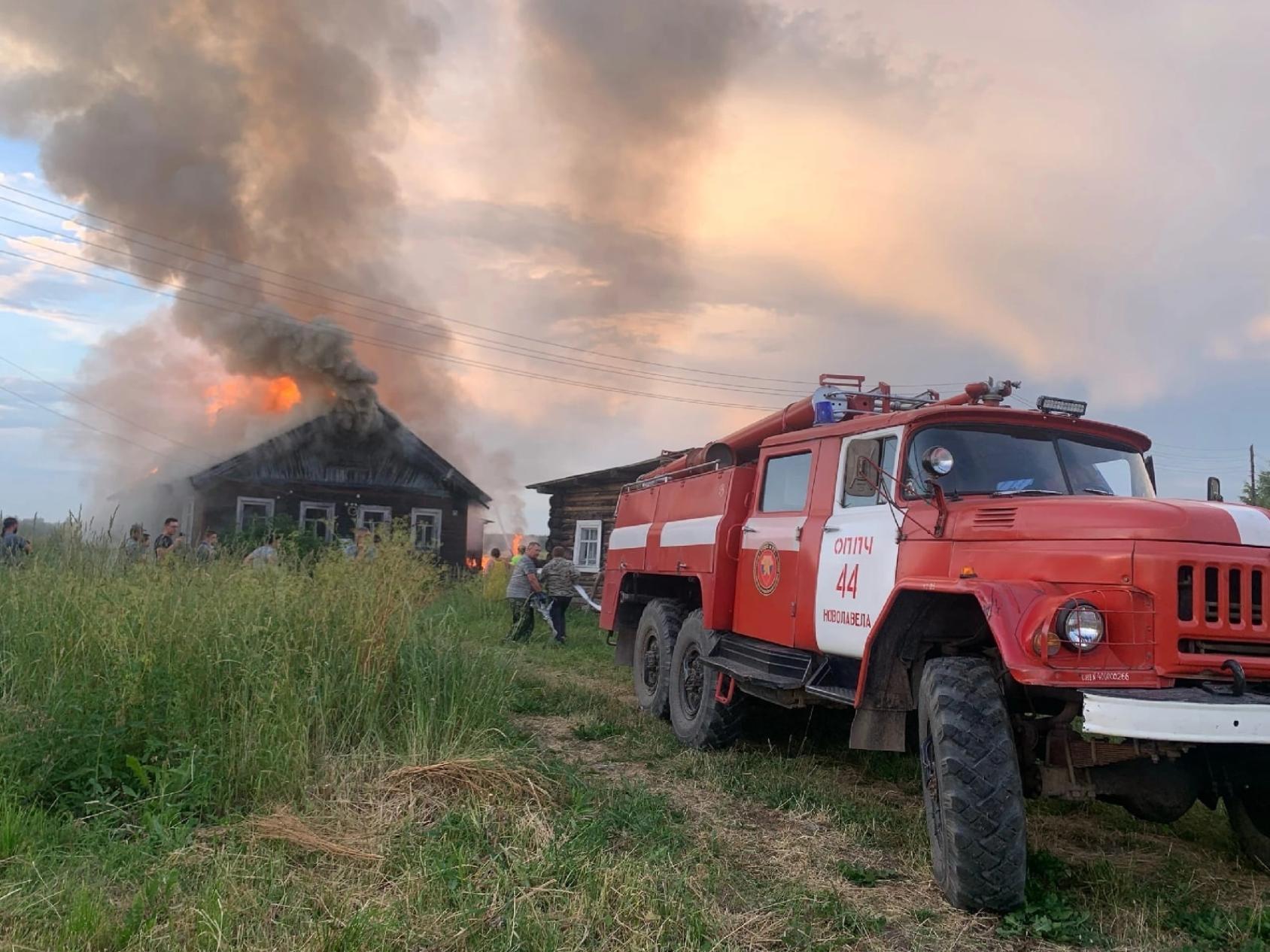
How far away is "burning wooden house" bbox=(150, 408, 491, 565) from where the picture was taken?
27016 millimetres

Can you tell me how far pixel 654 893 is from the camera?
4.00 metres

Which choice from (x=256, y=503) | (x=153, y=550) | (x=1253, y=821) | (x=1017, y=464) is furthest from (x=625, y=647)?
(x=256, y=503)

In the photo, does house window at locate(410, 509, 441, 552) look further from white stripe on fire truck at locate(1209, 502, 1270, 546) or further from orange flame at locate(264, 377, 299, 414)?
white stripe on fire truck at locate(1209, 502, 1270, 546)

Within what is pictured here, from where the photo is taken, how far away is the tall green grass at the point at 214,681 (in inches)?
199

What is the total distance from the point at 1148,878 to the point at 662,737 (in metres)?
3.95

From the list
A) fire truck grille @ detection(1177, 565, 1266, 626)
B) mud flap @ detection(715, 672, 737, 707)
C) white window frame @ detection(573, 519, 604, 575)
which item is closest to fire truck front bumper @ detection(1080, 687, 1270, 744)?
fire truck grille @ detection(1177, 565, 1266, 626)

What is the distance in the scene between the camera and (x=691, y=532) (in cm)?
819

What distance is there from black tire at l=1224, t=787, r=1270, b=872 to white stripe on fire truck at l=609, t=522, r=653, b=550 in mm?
5500

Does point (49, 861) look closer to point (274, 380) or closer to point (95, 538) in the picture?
point (95, 538)

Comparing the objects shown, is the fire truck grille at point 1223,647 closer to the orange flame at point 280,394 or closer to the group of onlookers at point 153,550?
the group of onlookers at point 153,550

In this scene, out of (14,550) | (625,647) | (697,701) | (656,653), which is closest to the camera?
(14,550)

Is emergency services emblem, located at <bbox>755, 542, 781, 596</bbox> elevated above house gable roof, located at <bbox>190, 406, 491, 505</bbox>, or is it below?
below

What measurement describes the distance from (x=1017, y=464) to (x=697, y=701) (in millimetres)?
3612

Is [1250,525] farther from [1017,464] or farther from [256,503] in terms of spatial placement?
[256,503]
